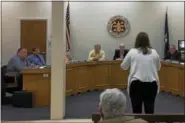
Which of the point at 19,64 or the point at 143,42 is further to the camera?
the point at 19,64

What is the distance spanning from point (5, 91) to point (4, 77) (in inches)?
11.9

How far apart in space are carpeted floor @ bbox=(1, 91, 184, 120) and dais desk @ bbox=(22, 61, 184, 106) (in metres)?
0.24

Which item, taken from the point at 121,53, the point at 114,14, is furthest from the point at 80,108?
the point at 114,14

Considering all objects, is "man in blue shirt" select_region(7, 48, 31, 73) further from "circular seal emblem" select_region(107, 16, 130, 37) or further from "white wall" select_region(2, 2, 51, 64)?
"circular seal emblem" select_region(107, 16, 130, 37)

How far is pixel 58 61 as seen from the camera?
23.0ft

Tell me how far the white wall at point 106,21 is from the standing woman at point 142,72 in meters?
7.54

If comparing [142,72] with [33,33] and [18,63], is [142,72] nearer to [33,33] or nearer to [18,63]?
[18,63]

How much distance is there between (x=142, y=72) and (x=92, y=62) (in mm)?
5329

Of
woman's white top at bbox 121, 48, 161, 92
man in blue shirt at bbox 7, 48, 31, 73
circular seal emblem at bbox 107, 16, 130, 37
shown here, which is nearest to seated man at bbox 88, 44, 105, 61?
circular seal emblem at bbox 107, 16, 130, 37

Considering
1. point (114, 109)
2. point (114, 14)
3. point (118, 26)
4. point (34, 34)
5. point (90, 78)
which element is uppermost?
point (114, 14)

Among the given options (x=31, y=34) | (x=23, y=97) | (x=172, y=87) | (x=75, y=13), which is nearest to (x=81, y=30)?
(x=75, y=13)

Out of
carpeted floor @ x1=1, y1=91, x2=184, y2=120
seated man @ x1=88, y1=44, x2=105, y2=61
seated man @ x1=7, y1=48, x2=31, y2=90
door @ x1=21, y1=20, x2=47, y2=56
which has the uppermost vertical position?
door @ x1=21, y1=20, x2=47, y2=56

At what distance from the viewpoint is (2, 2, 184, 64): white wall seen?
1224 centimetres

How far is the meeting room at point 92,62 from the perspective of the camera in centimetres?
485
